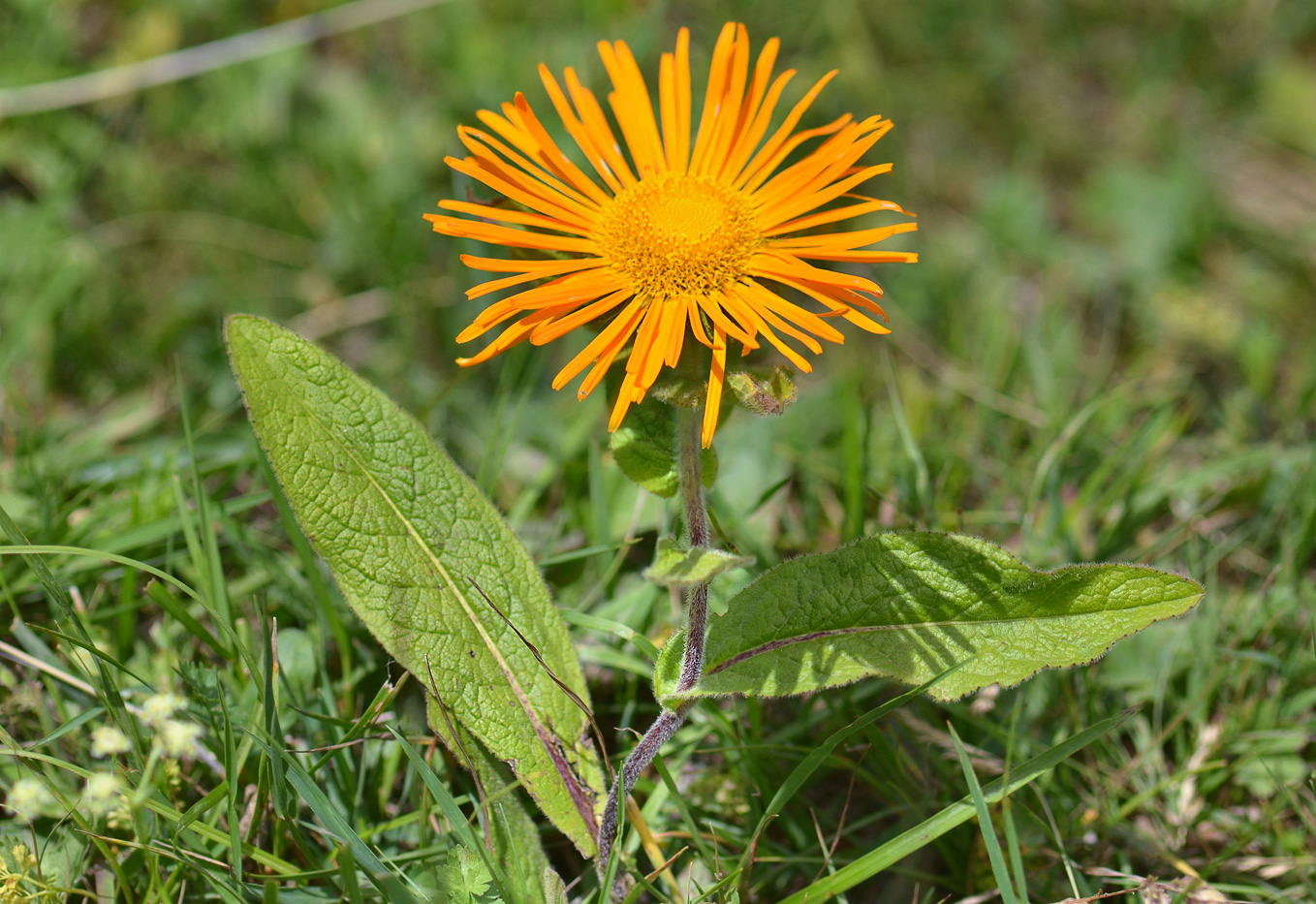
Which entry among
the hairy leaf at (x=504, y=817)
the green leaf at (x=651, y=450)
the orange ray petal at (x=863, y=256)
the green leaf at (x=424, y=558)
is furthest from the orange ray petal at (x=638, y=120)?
the hairy leaf at (x=504, y=817)

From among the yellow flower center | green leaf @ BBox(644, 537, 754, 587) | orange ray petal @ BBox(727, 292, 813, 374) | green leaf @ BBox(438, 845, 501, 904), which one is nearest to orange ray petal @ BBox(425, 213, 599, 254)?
the yellow flower center

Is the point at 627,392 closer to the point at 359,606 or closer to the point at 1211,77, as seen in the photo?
the point at 359,606

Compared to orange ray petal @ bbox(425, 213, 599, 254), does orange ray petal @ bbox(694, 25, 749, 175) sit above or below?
above

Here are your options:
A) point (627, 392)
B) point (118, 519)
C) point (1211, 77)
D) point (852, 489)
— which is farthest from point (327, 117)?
point (1211, 77)

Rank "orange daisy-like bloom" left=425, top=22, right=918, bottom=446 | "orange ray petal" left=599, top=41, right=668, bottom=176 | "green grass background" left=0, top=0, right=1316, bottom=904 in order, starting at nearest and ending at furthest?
1. "orange daisy-like bloom" left=425, top=22, right=918, bottom=446
2. "orange ray petal" left=599, top=41, right=668, bottom=176
3. "green grass background" left=0, top=0, right=1316, bottom=904

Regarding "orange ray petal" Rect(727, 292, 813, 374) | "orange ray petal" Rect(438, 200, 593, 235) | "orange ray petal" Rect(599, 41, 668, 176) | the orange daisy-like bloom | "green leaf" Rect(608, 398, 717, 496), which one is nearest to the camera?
"orange ray petal" Rect(727, 292, 813, 374)

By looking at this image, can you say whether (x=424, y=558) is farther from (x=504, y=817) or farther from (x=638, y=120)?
(x=638, y=120)

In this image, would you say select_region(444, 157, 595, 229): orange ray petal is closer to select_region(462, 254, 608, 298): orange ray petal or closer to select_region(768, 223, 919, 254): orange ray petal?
select_region(462, 254, 608, 298): orange ray petal
